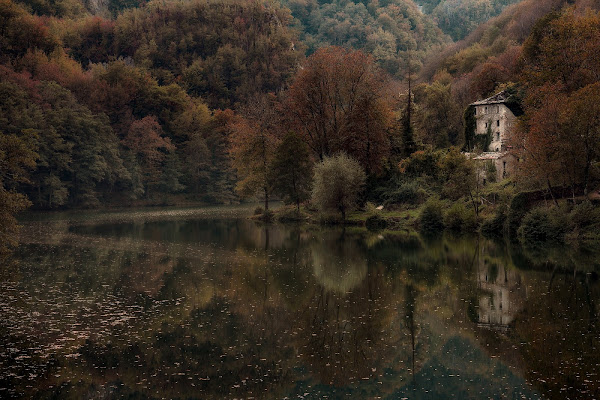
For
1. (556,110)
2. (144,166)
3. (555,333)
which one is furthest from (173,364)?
(144,166)

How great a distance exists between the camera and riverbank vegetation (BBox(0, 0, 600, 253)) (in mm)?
47031

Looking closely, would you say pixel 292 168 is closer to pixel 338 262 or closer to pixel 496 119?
pixel 496 119

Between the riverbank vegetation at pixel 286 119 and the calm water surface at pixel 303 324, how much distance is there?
9516 millimetres

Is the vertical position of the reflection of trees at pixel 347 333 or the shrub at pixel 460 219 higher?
the shrub at pixel 460 219

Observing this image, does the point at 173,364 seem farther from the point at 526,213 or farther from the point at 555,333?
the point at 526,213

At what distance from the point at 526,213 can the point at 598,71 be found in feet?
42.0

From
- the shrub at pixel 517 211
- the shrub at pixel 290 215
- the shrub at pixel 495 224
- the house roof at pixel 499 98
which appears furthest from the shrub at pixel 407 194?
the shrub at pixel 517 211

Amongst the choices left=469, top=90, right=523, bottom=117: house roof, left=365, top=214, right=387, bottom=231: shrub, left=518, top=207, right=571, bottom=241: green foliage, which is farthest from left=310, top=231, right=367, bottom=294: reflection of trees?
left=469, top=90, right=523, bottom=117: house roof

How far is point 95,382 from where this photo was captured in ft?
55.2

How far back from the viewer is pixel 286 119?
226 feet

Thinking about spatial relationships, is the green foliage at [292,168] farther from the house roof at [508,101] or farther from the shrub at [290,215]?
the house roof at [508,101]

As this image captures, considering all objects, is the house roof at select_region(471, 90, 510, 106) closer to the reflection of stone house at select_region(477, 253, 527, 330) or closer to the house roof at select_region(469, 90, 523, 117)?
the house roof at select_region(469, 90, 523, 117)

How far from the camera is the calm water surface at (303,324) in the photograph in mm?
16625

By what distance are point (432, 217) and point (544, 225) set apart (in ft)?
40.5
